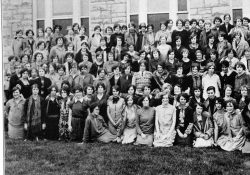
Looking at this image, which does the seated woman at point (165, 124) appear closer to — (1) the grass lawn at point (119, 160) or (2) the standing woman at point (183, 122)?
(2) the standing woman at point (183, 122)

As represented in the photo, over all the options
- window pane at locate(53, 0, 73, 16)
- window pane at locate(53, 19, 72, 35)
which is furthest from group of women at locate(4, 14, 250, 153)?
window pane at locate(53, 0, 73, 16)

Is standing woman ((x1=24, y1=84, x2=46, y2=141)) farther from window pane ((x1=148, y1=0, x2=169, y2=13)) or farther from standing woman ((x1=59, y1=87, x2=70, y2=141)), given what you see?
window pane ((x1=148, y1=0, x2=169, y2=13))

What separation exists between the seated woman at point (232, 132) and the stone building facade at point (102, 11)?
280cm

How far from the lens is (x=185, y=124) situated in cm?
605

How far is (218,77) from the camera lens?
632 cm

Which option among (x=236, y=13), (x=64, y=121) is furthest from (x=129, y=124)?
(x=236, y=13)

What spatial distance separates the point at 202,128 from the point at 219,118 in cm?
30

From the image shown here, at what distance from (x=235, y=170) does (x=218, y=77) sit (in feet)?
6.22

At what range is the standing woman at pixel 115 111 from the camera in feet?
21.0

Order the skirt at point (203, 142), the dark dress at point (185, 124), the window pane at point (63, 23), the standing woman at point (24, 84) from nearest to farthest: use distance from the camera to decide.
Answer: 1. the skirt at point (203, 142)
2. the dark dress at point (185, 124)
3. the standing woman at point (24, 84)
4. the window pane at point (63, 23)

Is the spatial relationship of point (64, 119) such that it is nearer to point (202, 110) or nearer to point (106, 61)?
point (106, 61)

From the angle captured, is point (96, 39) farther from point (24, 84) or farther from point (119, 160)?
point (119, 160)

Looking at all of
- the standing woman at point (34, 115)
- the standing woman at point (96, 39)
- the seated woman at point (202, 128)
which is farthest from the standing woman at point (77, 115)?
the seated woman at point (202, 128)

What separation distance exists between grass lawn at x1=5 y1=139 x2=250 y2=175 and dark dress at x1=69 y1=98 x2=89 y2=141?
0.39m
